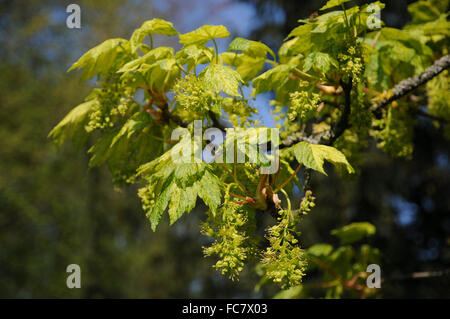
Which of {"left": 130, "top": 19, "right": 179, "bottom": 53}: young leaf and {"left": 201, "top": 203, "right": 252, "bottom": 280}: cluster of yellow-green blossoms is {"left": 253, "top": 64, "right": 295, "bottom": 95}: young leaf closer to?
{"left": 130, "top": 19, "right": 179, "bottom": 53}: young leaf

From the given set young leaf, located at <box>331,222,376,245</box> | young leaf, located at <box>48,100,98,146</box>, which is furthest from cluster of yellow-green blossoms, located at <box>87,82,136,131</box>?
young leaf, located at <box>331,222,376,245</box>

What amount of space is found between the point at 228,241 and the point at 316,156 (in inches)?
12.9

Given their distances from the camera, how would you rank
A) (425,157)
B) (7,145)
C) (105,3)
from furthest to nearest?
1. (105,3)
2. (7,145)
3. (425,157)

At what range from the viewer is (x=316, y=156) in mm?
1040

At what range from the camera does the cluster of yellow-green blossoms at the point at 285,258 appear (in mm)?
960

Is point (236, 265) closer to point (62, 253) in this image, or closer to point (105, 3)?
point (62, 253)

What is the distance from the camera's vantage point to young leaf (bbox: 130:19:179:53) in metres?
1.28

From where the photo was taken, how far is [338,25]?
47.9 inches

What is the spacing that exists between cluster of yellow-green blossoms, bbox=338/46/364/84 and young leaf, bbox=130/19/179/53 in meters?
0.56

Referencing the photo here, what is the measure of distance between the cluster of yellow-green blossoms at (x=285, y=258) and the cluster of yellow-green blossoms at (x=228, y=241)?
7 cm

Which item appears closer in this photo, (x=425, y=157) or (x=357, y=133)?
(x=357, y=133)

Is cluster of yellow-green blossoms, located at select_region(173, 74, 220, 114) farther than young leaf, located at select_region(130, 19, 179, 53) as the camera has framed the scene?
No

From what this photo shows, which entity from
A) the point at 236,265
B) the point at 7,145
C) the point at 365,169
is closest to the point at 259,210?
the point at 236,265

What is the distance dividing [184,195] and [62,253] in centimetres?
733
